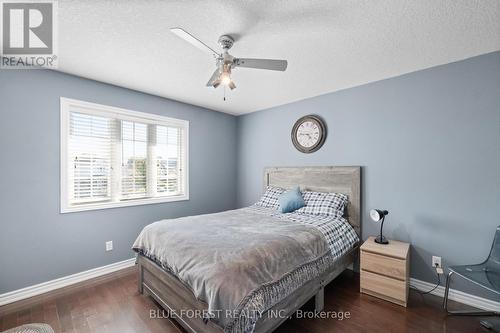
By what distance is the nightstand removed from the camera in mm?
2160

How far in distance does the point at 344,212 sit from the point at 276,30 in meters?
2.38

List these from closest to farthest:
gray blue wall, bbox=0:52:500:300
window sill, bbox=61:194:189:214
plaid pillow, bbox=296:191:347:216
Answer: gray blue wall, bbox=0:52:500:300 → window sill, bbox=61:194:189:214 → plaid pillow, bbox=296:191:347:216

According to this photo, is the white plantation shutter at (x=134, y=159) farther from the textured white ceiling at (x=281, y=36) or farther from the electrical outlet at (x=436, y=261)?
the electrical outlet at (x=436, y=261)

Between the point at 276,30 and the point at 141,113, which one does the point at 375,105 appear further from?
the point at 141,113

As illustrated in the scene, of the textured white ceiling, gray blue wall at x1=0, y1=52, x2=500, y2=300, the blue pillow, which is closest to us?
the textured white ceiling

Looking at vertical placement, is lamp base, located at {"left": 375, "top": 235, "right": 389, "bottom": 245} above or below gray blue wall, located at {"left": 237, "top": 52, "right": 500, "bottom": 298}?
below

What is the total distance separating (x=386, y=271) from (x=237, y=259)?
1683 mm

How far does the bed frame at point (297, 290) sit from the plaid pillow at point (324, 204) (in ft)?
0.44

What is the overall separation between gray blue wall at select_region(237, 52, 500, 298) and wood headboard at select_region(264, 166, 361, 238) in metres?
0.11

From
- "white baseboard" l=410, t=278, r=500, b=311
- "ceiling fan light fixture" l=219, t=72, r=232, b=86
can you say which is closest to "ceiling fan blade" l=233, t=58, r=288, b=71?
"ceiling fan light fixture" l=219, t=72, r=232, b=86

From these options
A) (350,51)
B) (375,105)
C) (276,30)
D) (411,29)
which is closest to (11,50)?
(276,30)

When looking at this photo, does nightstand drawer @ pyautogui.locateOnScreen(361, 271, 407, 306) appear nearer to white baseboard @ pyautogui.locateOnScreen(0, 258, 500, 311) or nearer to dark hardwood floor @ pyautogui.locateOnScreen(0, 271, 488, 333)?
dark hardwood floor @ pyautogui.locateOnScreen(0, 271, 488, 333)

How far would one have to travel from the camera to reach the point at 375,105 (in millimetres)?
2854

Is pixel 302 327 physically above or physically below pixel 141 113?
below
